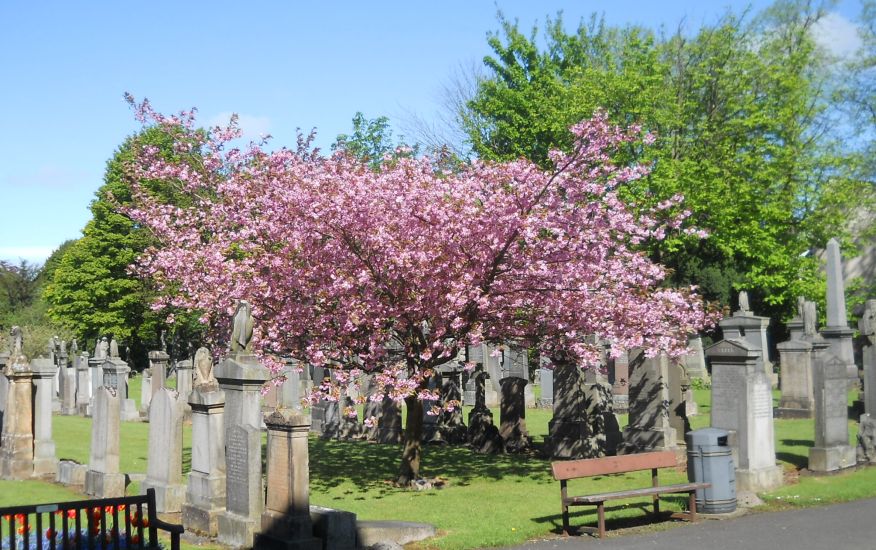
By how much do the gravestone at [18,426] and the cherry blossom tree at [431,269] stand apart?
3.68 meters

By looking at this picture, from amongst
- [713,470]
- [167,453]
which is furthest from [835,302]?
[167,453]

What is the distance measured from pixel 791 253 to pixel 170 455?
103 ft

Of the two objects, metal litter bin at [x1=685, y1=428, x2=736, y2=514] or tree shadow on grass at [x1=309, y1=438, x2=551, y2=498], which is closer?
metal litter bin at [x1=685, y1=428, x2=736, y2=514]

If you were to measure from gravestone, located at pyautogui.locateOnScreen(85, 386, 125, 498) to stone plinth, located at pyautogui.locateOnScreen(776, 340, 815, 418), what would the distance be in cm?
1810

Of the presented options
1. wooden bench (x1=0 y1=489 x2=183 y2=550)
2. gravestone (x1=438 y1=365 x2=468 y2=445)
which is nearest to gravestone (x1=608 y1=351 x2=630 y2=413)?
gravestone (x1=438 y1=365 x2=468 y2=445)

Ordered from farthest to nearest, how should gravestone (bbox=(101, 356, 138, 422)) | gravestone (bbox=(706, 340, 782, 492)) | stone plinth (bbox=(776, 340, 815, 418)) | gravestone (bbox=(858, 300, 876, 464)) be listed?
1. gravestone (bbox=(101, 356, 138, 422))
2. stone plinth (bbox=(776, 340, 815, 418))
3. gravestone (bbox=(858, 300, 876, 464))
4. gravestone (bbox=(706, 340, 782, 492))

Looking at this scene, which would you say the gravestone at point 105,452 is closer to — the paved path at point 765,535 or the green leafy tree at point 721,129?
the paved path at point 765,535

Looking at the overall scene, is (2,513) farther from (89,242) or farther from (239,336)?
(89,242)

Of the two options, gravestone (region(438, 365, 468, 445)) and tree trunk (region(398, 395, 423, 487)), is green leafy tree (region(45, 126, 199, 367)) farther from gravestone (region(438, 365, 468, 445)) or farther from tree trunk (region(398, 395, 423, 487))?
tree trunk (region(398, 395, 423, 487))

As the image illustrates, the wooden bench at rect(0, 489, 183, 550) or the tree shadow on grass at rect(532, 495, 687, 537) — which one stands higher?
the wooden bench at rect(0, 489, 183, 550)

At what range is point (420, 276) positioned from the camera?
14180 mm

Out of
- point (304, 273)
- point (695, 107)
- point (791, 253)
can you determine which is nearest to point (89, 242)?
point (695, 107)

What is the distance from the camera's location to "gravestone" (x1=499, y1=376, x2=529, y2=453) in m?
Result: 20.0

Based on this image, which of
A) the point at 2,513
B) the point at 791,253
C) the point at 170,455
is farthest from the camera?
the point at 791,253
